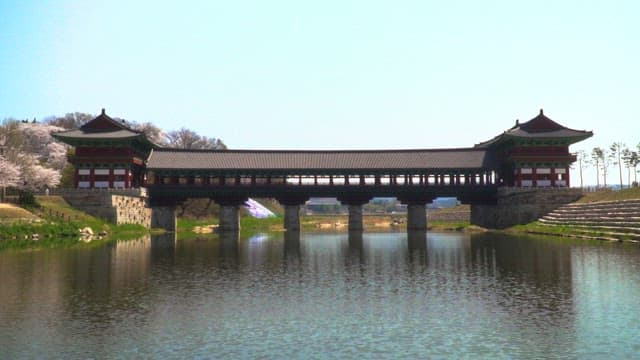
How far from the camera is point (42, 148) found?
404 ft

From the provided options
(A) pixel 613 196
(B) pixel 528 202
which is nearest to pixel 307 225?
(B) pixel 528 202

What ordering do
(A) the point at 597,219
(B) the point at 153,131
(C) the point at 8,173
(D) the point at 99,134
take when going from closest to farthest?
(A) the point at 597,219 < (D) the point at 99,134 < (C) the point at 8,173 < (B) the point at 153,131

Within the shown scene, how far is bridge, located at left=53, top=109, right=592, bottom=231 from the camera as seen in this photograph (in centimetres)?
7781

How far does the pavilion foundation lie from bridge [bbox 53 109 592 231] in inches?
5.6

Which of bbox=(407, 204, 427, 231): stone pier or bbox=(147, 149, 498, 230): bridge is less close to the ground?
bbox=(147, 149, 498, 230): bridge

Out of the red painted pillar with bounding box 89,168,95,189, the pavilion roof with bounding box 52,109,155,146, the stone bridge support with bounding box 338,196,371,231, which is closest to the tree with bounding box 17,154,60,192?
the pavilion roof with bounding box 52,109,155,146

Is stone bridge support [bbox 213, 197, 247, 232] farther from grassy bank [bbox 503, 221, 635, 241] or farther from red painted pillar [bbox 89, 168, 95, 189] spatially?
grassy bank [bbox 503, 221, 635, 241]

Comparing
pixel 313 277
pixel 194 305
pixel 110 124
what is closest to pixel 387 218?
pixel 110 124

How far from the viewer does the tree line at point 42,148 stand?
86456 millimetres

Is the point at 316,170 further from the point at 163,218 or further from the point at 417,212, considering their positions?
the point at 163,218

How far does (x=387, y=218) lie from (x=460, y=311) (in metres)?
114

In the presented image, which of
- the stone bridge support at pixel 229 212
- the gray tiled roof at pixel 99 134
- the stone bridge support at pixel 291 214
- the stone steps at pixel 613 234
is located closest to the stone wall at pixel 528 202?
the stone steps at pixel 613 234

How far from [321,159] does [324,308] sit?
2742 inches

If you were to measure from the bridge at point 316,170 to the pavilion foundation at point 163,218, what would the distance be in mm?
143
